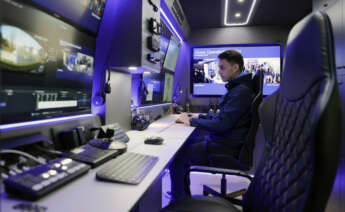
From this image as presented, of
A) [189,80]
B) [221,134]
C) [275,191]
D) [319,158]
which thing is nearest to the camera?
[319,158]

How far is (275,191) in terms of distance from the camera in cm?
62

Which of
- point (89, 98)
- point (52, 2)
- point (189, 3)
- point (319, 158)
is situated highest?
point (189, 3)

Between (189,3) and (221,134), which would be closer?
(221,134)

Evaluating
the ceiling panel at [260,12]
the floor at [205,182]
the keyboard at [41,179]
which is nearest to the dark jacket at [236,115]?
the floor at [205,182]

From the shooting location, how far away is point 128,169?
0.82 m

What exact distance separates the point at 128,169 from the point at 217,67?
10.1 ft

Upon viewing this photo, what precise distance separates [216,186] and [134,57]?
1.97 m

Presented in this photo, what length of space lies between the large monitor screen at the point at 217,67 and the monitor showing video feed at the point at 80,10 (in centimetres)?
253

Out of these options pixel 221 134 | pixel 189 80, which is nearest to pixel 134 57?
pixel 221 134

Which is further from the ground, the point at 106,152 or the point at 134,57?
the point at 134,57

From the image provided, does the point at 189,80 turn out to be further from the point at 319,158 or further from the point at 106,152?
the point at 319,158

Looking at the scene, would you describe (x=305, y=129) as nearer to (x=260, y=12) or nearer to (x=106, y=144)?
(x=106, y=144)

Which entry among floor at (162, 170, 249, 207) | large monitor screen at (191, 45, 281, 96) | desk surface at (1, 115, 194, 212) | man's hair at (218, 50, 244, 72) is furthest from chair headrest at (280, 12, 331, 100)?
large monitor screen at (191, 45, 281, 96)

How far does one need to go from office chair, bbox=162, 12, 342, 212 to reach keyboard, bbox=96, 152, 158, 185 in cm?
45
